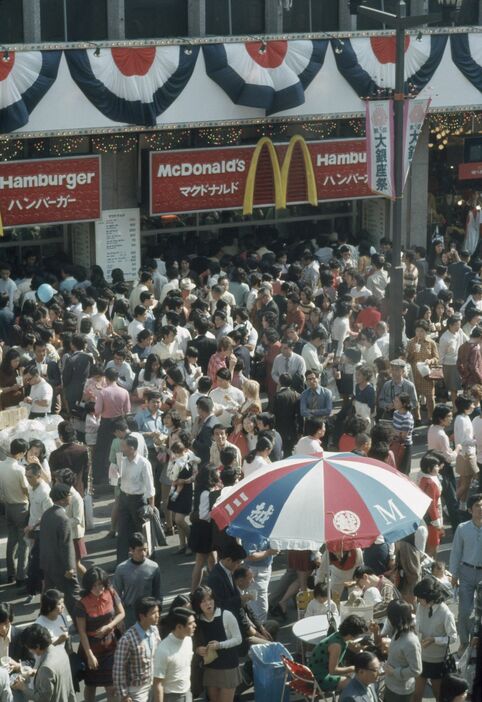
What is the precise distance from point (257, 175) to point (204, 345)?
780cm

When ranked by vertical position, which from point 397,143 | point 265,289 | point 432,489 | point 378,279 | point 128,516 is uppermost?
point 397,143

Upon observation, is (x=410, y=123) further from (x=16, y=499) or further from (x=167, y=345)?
(x=16, y=499)

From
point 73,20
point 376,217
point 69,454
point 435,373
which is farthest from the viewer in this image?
point 376,217

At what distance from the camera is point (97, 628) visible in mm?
10719

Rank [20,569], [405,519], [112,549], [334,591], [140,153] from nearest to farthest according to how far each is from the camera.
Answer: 1. [405,519]
2. [334,591]
3. [20,569]
4. [112,549]
5. [140,153]

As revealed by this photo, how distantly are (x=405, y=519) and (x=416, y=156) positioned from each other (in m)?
17.5

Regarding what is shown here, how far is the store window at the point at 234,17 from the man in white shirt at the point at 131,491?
12063 mm

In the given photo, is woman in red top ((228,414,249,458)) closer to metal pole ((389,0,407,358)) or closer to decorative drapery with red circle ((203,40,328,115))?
metal pole ((389,0,407,358))

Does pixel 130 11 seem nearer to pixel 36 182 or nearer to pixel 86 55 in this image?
pixel 86 55

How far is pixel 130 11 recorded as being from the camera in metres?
22.8

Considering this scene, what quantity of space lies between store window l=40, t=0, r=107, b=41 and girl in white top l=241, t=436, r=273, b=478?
10522 millimetres

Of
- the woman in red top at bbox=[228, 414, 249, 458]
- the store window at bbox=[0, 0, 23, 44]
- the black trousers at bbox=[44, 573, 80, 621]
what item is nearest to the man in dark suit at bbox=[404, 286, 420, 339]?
the woman in red top at bbox=[228, 414, 249, 458]

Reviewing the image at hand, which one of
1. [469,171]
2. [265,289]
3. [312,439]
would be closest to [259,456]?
[312,439]

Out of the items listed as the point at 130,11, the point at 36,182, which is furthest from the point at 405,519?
the point at 130,11
